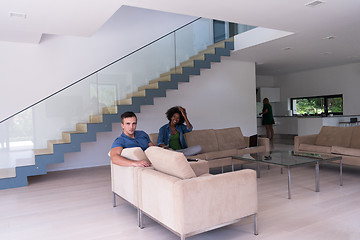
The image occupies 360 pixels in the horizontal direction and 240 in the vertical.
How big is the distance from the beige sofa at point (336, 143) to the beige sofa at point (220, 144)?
83cm

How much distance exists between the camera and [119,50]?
680cm

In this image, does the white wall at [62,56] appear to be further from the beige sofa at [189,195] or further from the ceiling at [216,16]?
the beige sofa at [189,195]

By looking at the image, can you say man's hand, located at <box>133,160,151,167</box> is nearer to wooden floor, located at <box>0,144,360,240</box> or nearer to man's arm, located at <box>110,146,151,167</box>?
man's arm, located at <box>110,146,151,167</box>

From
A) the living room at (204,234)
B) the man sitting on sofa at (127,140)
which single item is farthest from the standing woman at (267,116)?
the man sitting on sofa at (127,140)

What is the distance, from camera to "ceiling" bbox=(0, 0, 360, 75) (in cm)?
388

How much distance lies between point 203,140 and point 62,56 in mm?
3570

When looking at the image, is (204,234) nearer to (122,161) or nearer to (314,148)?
(122,161)

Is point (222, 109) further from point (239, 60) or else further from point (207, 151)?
point (207, 151)

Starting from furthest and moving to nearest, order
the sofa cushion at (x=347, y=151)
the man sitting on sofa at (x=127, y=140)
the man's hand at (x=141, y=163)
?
the sofa cushion at (x=347, y=151), the man sitting on sofa at (x=127, y=140), the man's hand at (x=141, y=163)

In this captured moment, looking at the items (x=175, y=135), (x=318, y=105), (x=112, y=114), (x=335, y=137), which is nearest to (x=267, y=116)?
(x=318, y=105)

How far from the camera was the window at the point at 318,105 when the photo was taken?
33.6 ft

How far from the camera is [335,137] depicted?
5.66 metres

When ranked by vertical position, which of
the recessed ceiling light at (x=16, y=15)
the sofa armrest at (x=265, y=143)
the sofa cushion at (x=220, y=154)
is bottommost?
the sofa cushion at (x=220, y=154)

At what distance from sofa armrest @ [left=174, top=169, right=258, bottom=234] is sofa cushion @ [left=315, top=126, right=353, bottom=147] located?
3745mm
